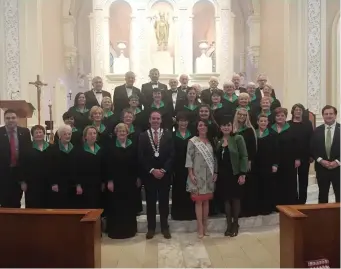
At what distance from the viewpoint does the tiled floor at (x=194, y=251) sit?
4086 millimetres

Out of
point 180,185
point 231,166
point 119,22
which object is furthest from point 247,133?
point 119,22

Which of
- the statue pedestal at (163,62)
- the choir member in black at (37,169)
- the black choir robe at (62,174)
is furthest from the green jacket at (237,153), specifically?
the statue pedestal at (163,62)

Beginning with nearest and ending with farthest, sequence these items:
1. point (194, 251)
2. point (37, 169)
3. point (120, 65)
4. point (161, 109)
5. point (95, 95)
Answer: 1. point (194, 251)
2. point (37, 169)
3. point (161, 109)
4. point (95, 95)
5. point (120, 65)

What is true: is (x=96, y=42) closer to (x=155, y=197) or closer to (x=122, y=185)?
(x=122, y=185)

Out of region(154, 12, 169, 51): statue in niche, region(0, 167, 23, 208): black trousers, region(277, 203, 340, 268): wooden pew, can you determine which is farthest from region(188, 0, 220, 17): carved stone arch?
region(277, 203, 340, 268): wooden pew

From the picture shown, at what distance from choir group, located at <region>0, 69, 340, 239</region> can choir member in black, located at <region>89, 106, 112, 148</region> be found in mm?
14

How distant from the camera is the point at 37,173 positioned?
4551mm

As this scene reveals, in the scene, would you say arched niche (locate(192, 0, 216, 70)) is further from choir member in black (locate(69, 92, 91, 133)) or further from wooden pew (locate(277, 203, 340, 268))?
wooden pew (locate(277, 203, 340, 268))

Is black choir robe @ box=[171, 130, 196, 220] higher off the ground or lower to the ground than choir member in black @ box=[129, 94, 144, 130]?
lower

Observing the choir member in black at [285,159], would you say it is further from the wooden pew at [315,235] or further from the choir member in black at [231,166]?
the wooden pew at [315,235]

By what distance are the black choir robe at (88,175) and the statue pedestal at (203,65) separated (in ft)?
22.4

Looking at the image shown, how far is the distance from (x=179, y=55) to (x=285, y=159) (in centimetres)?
658

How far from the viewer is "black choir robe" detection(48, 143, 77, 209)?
4.67 meters

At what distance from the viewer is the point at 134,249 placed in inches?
179
